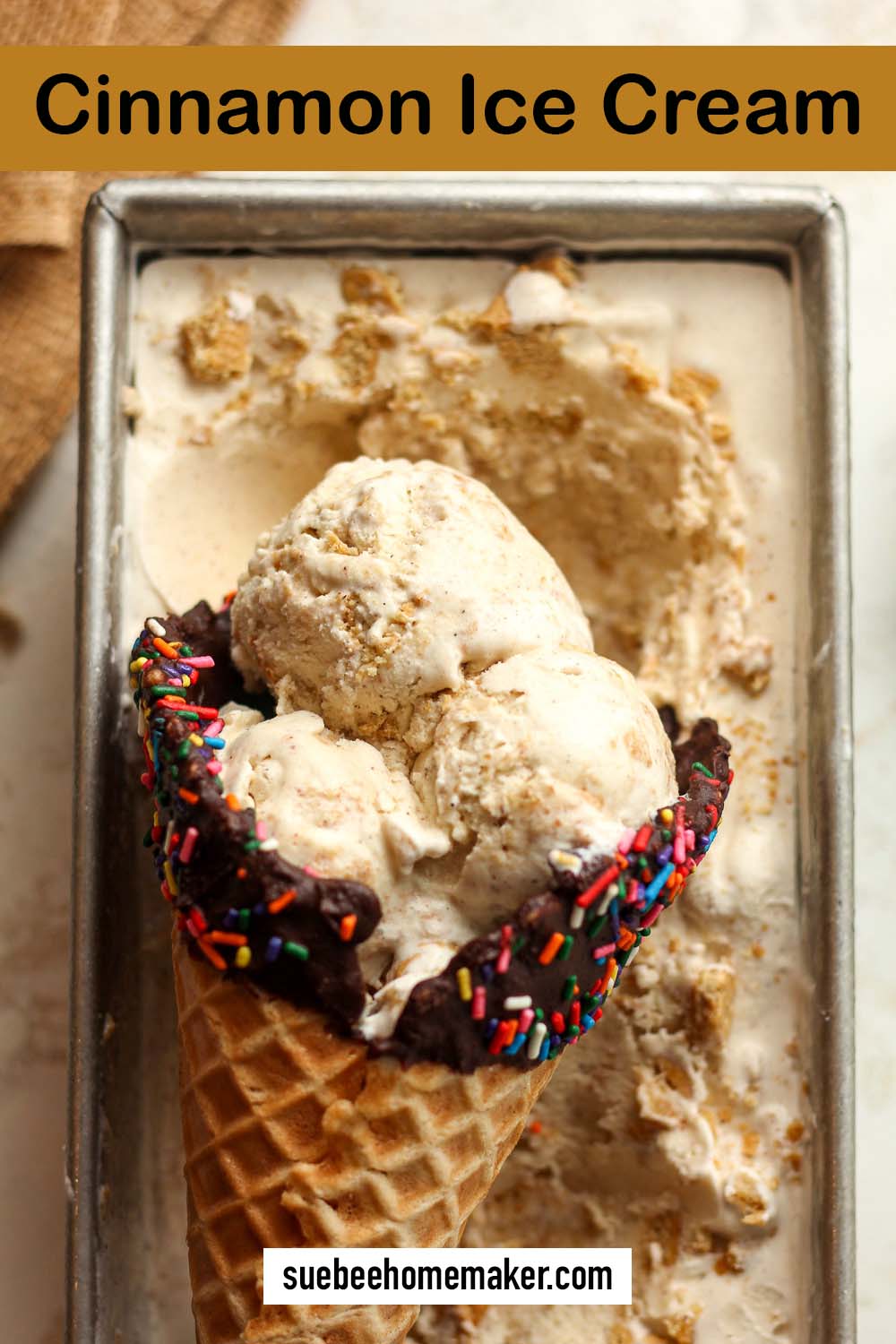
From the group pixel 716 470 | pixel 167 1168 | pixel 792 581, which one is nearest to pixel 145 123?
pixel 716 470

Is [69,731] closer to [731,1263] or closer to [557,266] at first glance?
[557,266]

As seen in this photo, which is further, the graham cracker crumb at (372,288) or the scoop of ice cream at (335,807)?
the graham cracker crumb at (372,288)

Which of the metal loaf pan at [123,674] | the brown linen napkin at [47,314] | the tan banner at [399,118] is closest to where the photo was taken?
the metal loaf pan at [123,674]

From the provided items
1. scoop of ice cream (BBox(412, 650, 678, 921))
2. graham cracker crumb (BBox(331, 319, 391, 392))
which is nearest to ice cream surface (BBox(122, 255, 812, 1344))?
graham cracker crumb (BBox(331, 319, 391, 392))

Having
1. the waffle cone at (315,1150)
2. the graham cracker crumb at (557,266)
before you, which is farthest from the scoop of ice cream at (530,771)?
the graham cracker crumb at (557,266)

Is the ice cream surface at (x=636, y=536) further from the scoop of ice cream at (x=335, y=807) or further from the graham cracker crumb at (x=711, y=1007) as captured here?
the scoop of ice cream at (x=335, y=807)

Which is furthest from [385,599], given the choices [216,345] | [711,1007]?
[711,1007]

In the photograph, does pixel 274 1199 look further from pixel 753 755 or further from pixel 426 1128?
pixel 753 755
